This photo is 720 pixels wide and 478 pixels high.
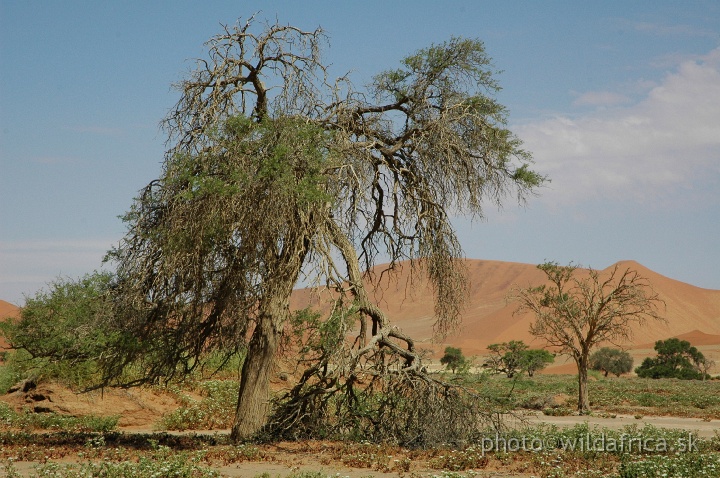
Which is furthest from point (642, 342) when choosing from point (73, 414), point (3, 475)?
point (3, 475)

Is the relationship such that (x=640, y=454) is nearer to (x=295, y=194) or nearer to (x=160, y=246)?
(x=295, y=194)

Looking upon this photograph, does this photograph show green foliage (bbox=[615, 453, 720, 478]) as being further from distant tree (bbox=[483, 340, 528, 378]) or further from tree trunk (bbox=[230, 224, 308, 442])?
distant tree (bbox=[483, 340, 528, 378])

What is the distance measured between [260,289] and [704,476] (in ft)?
25.4

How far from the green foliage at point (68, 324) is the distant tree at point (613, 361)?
55.9 m

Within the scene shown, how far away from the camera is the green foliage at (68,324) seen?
14047 millimetres

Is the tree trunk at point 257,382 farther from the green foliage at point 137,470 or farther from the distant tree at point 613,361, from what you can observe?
the distant tree at point 613,361

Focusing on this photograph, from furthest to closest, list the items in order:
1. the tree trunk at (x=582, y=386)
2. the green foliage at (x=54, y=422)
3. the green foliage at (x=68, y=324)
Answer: the tree trunk at (x=582, y=386)
the green foliage at (x=54, y=422)
the green foliage at (x=68, y=324)

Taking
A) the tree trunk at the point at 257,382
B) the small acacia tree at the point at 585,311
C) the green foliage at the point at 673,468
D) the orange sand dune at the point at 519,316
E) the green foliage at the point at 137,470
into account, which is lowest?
the green foliage at the point at 137,470

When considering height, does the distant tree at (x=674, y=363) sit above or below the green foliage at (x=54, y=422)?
above

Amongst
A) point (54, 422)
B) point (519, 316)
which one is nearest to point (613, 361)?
point (519, 316)

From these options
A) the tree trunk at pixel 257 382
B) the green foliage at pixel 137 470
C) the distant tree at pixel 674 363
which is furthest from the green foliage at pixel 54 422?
the distant tree at pixel 674 363

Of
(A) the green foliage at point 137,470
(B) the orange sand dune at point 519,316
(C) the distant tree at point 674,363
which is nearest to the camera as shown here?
(A) the green foliage at point 137,470

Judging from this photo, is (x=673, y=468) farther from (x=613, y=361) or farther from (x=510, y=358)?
(x=613, y=361)

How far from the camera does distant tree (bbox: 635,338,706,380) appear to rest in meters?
58.3
